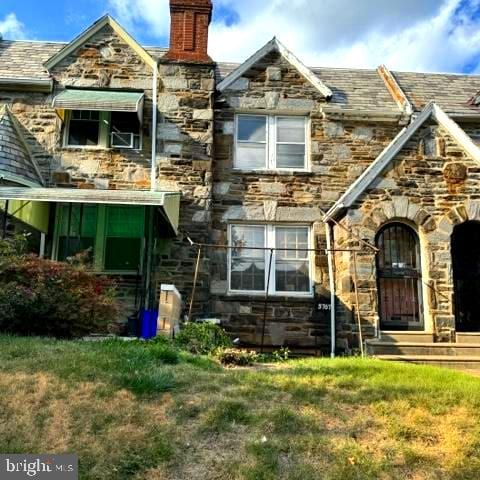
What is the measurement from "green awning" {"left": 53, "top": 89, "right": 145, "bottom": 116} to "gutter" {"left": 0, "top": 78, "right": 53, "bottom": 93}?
1.76 feet

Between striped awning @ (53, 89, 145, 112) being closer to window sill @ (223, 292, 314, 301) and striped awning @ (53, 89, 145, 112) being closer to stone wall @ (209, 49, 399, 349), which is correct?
stone wall @ (209, 49, 399, 349)

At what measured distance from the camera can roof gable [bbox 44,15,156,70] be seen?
1330cm

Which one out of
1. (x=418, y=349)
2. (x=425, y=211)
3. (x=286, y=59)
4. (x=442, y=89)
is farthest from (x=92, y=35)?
(x=418, y=349)

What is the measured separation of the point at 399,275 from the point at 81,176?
7835 mm

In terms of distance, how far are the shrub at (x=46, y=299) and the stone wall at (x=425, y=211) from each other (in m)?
5.47

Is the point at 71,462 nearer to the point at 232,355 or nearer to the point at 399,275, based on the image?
the point at 232,355

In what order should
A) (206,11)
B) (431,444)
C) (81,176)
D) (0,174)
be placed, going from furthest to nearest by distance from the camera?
(206,11) < (81,176) < (0,174) < (431,444)

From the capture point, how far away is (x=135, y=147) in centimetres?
1313

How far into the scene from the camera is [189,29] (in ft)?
44.8

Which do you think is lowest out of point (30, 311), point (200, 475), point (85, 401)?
point (200, 475)

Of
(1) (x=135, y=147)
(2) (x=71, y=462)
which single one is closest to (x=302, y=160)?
(1) (x=135, y=147)

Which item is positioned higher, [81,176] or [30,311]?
[81,176]

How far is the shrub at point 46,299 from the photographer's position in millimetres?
8336

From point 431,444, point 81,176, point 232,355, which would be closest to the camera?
point 431,444
